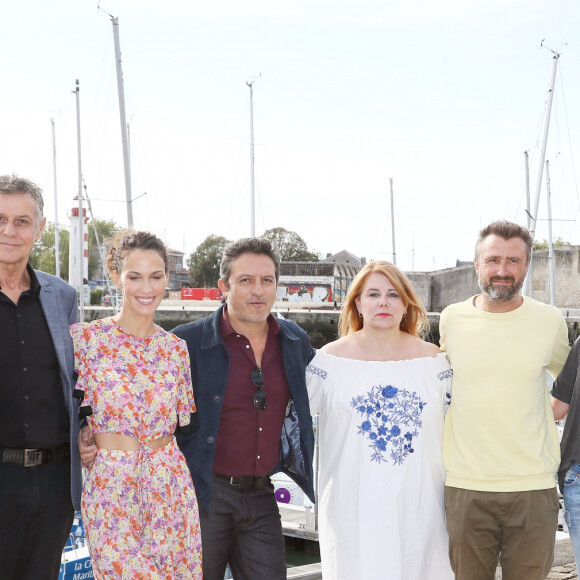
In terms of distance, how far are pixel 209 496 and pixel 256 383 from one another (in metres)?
0.60

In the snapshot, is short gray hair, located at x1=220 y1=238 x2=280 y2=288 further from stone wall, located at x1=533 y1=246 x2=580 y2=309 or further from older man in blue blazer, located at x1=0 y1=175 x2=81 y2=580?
stone wall, located at x1=533 y1=246 x2=580 y2=309

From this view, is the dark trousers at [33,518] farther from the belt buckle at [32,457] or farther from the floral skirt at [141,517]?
the floral skirt at [141,517]

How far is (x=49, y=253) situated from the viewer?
68375 mm

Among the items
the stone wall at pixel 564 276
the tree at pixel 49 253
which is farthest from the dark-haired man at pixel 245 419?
the tree at pixel 49 253

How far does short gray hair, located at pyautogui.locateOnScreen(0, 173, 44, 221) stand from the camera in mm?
3438

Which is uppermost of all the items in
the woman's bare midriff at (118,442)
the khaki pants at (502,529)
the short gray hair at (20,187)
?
the short gray hair at (20,187)

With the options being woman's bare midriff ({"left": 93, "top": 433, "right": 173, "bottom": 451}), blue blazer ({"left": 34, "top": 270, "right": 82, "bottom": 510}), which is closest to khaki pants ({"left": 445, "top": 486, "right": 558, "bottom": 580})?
woman's bare midriff ({"left": 93, "top": 433, "right": 173, "bottom": 451})

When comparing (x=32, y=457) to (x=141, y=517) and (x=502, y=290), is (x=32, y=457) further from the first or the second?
(x=502, y=290)

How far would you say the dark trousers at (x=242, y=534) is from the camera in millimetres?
3732

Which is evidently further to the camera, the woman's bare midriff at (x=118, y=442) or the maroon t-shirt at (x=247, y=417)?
the maroon t-shirt at (x=247, y=417)

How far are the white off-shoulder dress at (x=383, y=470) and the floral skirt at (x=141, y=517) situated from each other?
927mm

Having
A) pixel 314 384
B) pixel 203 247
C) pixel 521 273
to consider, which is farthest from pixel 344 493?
pixel 203 247

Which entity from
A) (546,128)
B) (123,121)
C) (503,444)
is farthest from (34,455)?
(546,128)

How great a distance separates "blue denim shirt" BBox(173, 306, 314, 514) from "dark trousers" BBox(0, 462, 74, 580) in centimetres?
63
